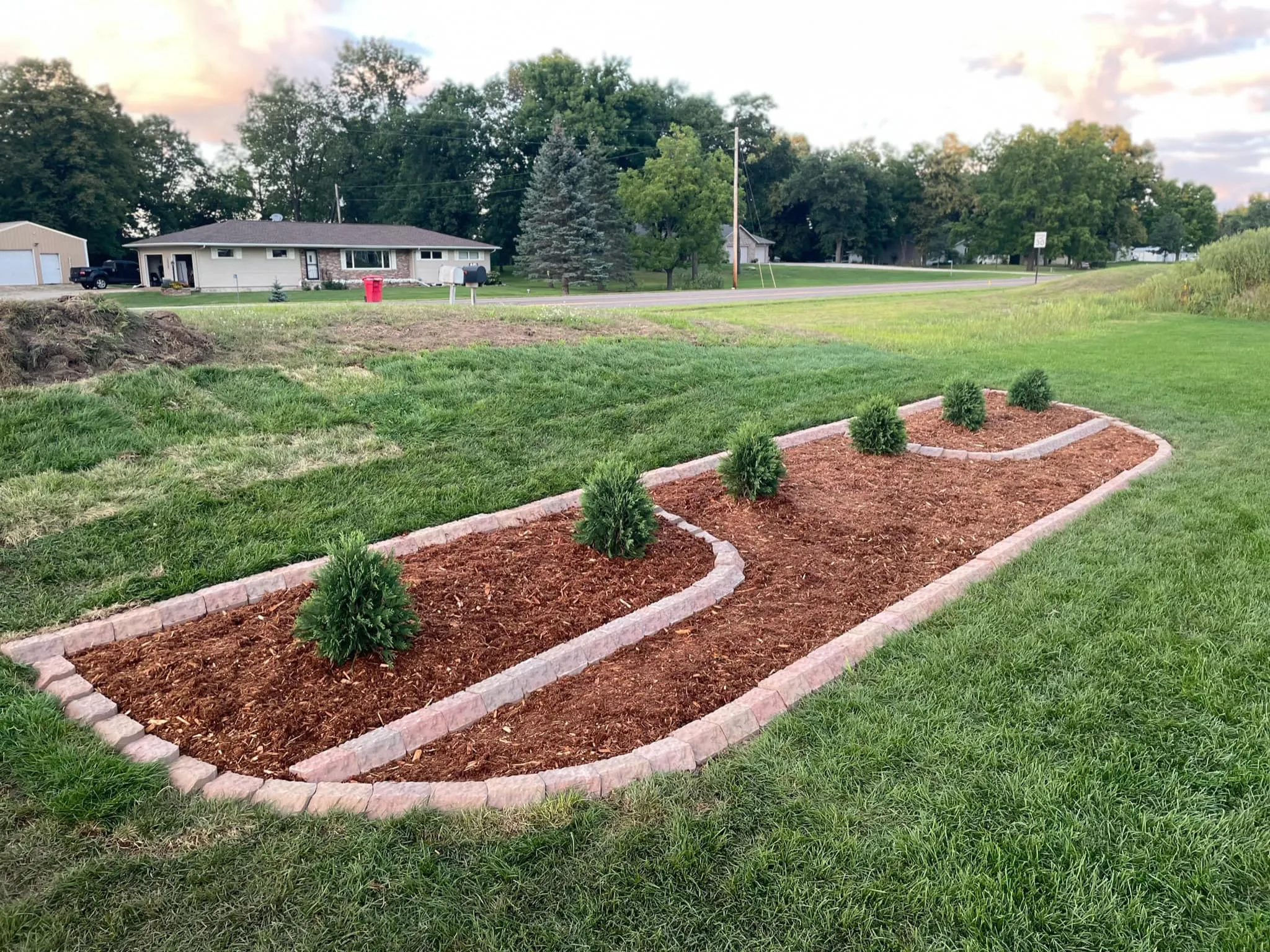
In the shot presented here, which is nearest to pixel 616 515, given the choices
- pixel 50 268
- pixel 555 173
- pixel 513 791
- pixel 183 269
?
pixel 513 791

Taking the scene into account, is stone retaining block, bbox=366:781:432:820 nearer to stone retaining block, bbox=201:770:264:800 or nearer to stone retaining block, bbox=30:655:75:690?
stone retaining block, bbox=201:770:264:800

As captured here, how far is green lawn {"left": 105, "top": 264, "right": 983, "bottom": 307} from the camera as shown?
28797mm

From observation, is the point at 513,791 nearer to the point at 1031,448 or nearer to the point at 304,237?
the point at 1031,448

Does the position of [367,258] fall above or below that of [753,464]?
above

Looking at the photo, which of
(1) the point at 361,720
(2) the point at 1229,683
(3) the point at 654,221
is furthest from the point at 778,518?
(3) the point at 654,221

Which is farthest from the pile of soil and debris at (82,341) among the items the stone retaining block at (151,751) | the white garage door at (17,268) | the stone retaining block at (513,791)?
the white garage door at (17,268)

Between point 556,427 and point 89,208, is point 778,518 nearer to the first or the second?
point 556,427

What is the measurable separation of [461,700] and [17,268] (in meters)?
43.5

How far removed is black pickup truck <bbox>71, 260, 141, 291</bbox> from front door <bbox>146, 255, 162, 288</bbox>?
1052mm

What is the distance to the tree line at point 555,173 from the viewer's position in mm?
40906

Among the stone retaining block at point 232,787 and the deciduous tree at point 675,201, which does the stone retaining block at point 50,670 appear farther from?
the deciduous tree at point 675,201

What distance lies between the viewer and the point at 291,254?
37.2 meters

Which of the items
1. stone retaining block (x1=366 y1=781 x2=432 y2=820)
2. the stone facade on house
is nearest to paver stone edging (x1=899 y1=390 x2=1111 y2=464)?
stone retaining block (x1=366 y1=781 x2=432 y2=820)

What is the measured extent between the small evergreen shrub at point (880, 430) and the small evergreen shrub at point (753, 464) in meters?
1.66
